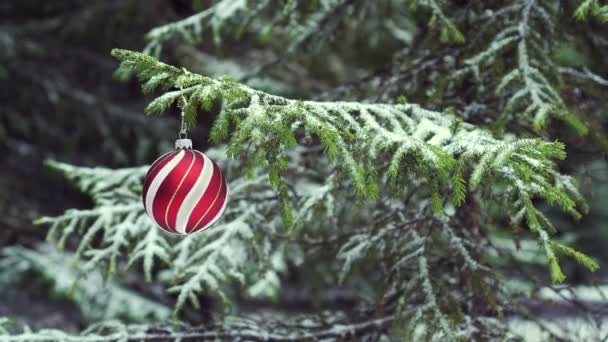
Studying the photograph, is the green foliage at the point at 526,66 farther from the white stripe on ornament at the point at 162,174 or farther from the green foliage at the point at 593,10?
the white stripe on ornament at the point at 162,174

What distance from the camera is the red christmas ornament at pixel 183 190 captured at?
2.12 metres

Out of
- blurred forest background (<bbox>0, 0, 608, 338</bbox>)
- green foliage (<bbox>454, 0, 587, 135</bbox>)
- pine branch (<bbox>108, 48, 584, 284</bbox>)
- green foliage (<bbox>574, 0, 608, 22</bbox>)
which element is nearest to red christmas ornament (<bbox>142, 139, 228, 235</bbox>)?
Answer: pine branch (<bbox>108, 48, 584, 284</bbox>)

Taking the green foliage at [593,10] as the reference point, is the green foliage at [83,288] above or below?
below

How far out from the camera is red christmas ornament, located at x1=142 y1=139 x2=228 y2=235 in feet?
6.94

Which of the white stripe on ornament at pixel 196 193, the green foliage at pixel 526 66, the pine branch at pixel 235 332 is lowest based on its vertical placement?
the pine branch at pixel 235 332

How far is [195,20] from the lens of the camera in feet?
11.3

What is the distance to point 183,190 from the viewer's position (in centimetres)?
212

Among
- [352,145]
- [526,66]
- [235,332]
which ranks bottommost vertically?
[235,332]

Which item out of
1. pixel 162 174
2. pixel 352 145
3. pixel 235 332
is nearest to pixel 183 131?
pixel 162 174

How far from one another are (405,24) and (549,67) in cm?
364

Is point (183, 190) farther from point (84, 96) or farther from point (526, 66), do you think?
point (84, 96)

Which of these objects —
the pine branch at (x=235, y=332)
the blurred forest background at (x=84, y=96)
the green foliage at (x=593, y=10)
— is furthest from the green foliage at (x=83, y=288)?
the green foliage at (x=593, y=10)

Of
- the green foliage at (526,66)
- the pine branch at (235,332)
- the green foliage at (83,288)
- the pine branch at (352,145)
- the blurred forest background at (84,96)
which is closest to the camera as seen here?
the pine branch at (352,145)

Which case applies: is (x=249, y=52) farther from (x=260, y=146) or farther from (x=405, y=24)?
(x=260, y=146)
